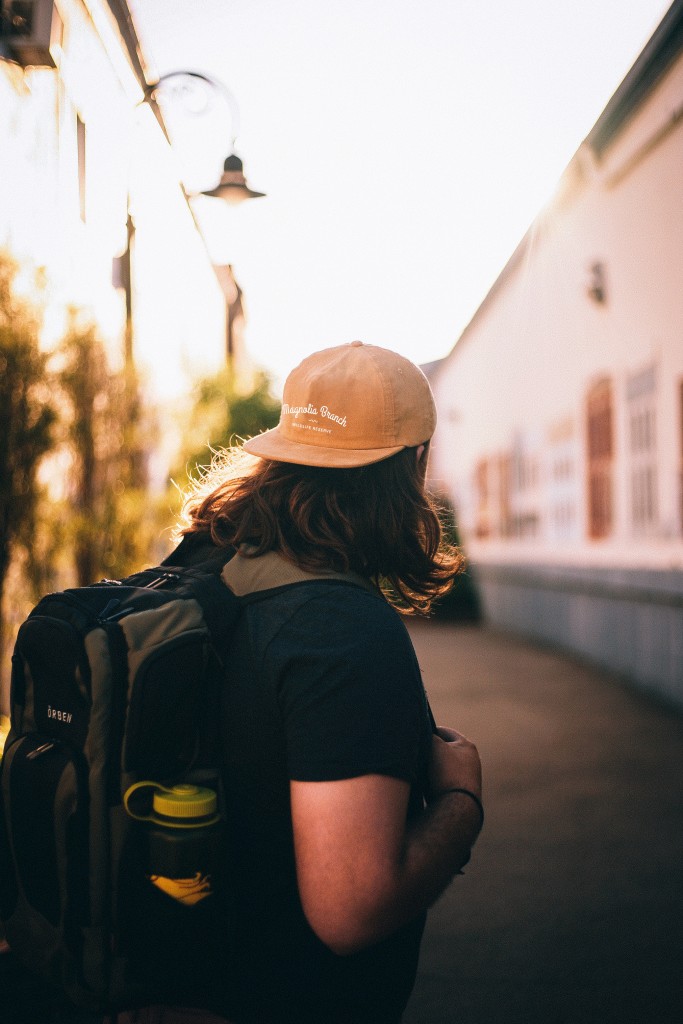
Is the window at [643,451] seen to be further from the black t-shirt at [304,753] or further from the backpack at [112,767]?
the backpack at [112,767]

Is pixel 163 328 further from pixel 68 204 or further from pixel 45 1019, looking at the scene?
pixel 45 1019

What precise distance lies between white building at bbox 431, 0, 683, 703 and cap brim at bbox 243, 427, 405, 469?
778 cm

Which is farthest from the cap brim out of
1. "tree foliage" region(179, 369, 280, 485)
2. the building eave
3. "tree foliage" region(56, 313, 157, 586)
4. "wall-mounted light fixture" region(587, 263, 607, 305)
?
"wall-mounted light fixture" region(587, 263, 607, 305)

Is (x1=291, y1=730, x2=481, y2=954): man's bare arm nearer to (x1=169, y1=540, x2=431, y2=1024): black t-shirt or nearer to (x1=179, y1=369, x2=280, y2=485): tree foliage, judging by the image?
(x1=169, y1=540, x2=431, y2=1024): black t-shirt

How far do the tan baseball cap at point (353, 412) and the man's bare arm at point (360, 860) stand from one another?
54 centimetres

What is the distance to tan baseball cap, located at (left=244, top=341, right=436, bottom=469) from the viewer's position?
5.70 feet

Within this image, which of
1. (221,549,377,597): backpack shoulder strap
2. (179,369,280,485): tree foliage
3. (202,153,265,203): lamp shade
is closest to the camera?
(221,549,377,597): backpack shoulder strap

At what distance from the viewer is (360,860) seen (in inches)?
57.9

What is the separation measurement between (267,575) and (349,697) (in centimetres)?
29

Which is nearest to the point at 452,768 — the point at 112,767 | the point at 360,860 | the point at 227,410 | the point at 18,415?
the point at 360,860

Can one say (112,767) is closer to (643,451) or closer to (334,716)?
(334,716)

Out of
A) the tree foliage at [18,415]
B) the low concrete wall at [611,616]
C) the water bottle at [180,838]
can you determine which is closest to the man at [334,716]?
the water bottle at [180,838]

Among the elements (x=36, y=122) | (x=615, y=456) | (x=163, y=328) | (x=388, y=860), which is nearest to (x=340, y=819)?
(x=388, y=860)

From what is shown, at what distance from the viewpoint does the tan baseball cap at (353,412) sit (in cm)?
174
